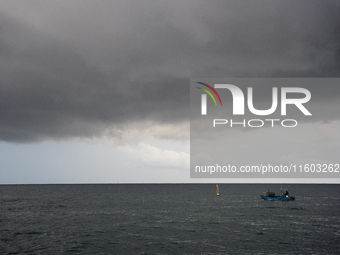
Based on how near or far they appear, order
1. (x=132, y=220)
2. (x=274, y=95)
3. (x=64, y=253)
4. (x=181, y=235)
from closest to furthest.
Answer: (x=64, y=253), (x=181, y=235), (x=274, y=95), (x=132, y=220)

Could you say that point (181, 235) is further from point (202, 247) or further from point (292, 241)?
point (292, 241)

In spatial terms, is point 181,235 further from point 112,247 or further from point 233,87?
point 233,87

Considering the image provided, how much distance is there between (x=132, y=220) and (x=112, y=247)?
21.3m

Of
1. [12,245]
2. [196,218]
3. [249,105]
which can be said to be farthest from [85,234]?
[249,105]

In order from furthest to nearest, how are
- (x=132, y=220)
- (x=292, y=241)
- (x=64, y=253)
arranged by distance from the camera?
(x=132, y=220) → (x=292, y=241) → (x=64, y=253)

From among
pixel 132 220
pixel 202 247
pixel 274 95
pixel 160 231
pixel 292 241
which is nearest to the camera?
pixel 202 247

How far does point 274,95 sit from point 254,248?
2818cm

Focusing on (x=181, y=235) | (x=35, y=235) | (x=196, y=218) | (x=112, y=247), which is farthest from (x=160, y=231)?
(x=35, y=235)

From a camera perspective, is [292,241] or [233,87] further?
[233,87]

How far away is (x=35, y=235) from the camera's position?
41.6 metres

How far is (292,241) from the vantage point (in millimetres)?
37344

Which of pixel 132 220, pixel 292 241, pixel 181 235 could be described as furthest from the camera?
pixel 132 220

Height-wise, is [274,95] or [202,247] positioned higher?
[274,95]

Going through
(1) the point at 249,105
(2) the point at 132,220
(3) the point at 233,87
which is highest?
(3) the point at 233,87
